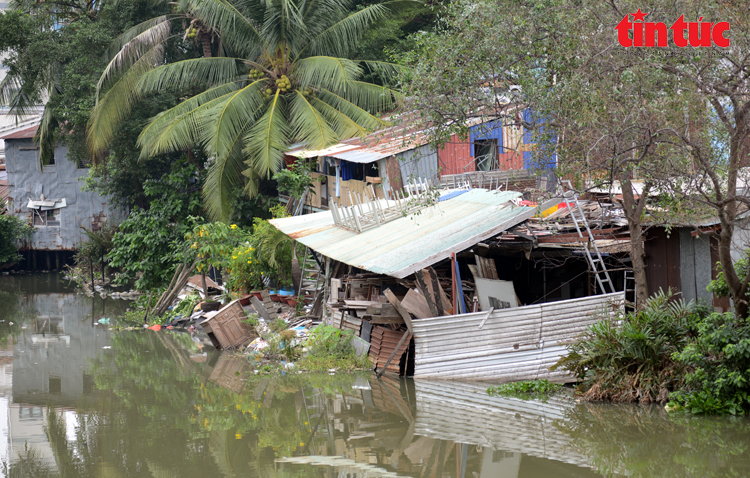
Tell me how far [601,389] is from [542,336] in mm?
1141

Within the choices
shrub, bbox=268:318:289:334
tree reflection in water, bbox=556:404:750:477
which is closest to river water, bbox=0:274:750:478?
Result: tree reflection in water, bbox=556:404:750:477

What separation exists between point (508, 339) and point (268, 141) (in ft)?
32.0

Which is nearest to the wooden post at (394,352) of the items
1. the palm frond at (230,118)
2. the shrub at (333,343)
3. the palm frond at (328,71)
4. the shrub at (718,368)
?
the shrub at (333,343)

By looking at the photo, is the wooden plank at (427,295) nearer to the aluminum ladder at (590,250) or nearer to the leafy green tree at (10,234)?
the aluminum ladder at (590,250)

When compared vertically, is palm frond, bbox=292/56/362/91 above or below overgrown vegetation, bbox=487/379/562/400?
above

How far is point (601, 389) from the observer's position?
351 inches

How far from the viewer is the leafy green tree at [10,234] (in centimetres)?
2788

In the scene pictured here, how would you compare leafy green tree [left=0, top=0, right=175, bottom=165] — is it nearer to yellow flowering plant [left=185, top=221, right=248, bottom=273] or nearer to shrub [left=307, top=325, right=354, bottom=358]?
yellow flowering plant [left=185, top=221, right=248, bottom=273]

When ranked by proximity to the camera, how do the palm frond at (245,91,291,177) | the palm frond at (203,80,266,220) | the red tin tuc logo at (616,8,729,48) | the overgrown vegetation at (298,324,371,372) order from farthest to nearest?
the palm frond at (203,80,266,220)
the palm frond at (245,91,291,177)
the overgrown vegetation at (298,324,371,372)
the red tin tuc logo at (616,8,729,48)

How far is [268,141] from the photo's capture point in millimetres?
17750

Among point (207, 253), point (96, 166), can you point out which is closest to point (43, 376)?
point (207, 253)

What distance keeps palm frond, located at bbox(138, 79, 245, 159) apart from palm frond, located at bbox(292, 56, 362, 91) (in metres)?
2.04

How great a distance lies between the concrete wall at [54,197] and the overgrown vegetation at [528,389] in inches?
914

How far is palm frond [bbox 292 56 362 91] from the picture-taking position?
59.2ft
